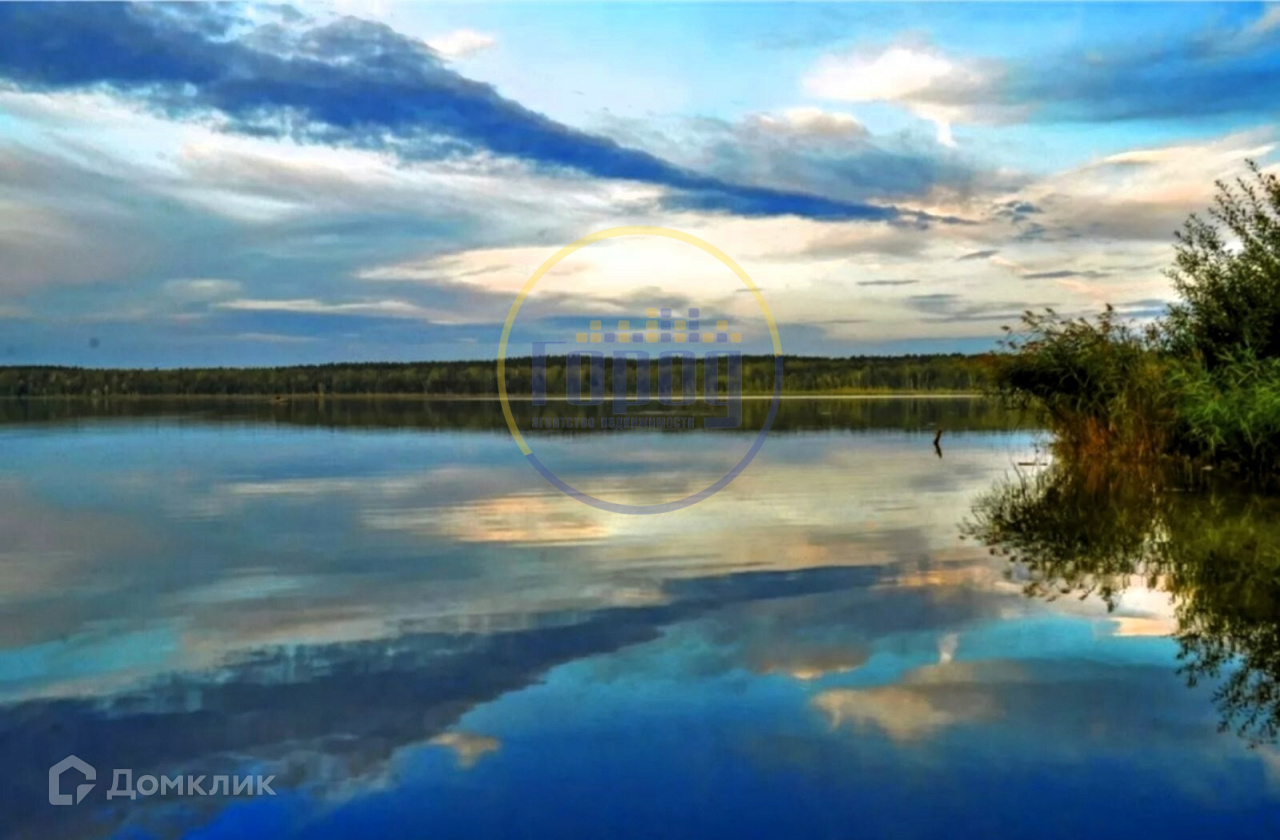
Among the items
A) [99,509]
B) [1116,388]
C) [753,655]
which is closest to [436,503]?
[99,509]

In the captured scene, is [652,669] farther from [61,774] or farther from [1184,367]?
[1184,367]

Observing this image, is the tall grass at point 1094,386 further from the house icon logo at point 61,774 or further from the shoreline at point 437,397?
the shoreline at point 437,397

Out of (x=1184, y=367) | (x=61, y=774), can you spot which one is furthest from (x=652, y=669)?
(x=1184, y=367)

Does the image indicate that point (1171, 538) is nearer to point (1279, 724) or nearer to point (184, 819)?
point (1279, 724)

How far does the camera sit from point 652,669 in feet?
20.9

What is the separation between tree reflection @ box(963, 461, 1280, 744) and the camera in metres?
6.11

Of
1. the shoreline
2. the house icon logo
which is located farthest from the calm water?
the shoreline

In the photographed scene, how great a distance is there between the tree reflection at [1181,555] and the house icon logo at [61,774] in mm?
5320

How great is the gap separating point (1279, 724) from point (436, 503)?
11.2 meters

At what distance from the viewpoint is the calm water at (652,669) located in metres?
4.48

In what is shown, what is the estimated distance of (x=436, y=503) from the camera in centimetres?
1474

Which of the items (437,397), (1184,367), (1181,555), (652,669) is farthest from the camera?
(437,397)

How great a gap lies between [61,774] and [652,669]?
3.10 metres

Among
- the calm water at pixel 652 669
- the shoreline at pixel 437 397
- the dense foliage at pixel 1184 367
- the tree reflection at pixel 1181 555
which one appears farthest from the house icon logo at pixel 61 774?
the shoreline at pixel 437 397
